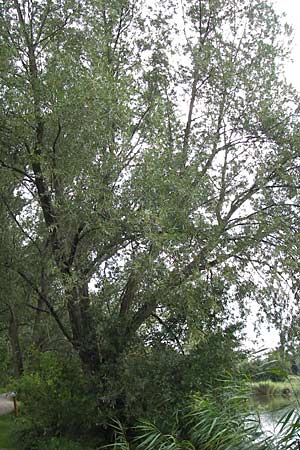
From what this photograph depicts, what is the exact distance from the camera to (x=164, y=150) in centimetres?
1259

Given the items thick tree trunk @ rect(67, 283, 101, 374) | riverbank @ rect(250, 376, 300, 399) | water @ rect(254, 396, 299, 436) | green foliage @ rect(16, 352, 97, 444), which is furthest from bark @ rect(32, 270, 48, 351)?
water @ rect(254, 396, 299, 436)

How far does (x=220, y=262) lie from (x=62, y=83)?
4.82m

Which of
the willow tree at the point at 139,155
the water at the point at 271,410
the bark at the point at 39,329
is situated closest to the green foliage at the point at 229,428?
the water at the point at 271,410

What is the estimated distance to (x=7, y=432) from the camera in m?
16.3

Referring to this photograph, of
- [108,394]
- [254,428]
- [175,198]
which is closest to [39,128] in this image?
[175,198]

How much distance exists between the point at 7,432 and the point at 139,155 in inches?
353

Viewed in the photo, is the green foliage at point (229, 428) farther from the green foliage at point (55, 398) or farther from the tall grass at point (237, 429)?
the green foliage at point (55, 398)

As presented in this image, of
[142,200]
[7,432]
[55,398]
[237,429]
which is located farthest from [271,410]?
[7,432]

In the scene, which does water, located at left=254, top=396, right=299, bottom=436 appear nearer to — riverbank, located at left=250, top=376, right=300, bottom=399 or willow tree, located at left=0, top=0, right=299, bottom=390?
riverbank, located at left=250, top=376, right=300, bottom=399

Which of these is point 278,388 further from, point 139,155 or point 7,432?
point 7,432

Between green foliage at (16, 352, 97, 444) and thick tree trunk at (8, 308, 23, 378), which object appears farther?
thick tree trunk at (8, 308, 23, 378)

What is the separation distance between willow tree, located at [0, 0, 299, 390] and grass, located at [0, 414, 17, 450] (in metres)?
2.89

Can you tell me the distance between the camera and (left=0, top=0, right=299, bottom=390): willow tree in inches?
449

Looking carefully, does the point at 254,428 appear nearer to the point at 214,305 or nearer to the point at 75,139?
the point at 214,305
